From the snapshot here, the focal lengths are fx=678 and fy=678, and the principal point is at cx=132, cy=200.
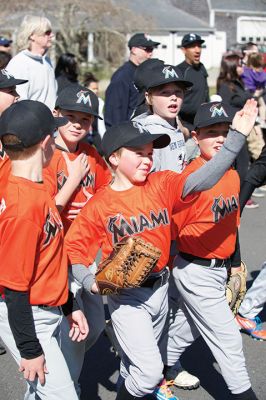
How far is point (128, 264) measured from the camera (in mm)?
3438

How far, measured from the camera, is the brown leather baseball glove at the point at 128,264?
341 centimetres

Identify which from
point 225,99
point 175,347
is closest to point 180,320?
point 175,347

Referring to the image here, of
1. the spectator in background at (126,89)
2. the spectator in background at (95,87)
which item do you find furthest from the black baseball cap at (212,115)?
the spectator in background at (95,87)

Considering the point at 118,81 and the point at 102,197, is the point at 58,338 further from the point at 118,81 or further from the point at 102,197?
the point at 118,81

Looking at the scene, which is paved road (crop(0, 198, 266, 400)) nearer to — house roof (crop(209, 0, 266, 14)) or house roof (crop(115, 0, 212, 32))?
house roof (crop(115, 0, 212, 32))

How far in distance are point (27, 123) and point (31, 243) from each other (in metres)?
0.57

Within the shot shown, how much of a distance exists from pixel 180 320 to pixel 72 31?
30773 millimetres

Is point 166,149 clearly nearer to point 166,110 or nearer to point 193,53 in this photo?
point 166,110

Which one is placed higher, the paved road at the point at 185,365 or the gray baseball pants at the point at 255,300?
the gray baseball pants at the point at 255,300

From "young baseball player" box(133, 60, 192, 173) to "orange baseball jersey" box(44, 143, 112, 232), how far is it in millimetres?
360

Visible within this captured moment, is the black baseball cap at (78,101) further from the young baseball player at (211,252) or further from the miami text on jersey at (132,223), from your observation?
the miami text on jersey at (132,223)

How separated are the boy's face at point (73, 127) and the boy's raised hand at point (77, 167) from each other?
0.11 m

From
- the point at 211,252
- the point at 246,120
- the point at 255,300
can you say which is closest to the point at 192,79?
the point at 255,300

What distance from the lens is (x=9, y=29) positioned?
31141mm
